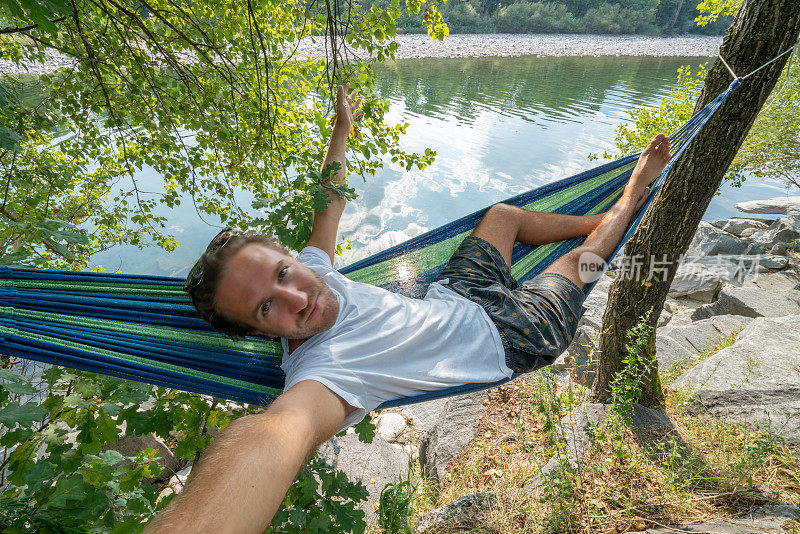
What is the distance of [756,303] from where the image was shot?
162 inches

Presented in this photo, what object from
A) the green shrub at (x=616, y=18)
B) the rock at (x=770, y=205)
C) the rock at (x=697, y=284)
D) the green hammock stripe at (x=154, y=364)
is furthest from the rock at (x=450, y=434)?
the green shrub at (x=616, y=18)

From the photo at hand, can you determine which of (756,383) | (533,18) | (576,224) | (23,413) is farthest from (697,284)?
(533,18)

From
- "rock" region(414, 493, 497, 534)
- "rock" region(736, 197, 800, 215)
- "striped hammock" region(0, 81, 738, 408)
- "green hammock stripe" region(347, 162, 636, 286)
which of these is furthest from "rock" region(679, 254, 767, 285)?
"rock" region(414, 493, 497, 534)

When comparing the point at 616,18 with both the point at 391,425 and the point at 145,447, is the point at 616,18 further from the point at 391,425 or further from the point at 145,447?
the point at 145,447

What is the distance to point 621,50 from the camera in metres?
28.0

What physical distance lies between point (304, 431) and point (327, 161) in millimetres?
1137

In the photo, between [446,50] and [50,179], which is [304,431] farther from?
[446,50]

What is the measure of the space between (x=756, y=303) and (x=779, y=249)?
122 inches

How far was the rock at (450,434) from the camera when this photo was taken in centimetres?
250

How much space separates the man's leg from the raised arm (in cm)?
73

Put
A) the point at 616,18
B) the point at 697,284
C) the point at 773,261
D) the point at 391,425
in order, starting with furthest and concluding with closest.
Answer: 1. the point at 616,18
2. the point at 773,261
3. the point at 697,284
4. the point at 391,425

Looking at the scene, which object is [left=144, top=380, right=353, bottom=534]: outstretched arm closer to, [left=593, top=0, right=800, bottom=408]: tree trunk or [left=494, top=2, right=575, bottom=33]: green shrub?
[left=593, top=0, right=800, bottom=408]: tree trunk

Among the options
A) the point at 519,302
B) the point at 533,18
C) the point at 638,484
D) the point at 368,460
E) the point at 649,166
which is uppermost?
the point at 533,18

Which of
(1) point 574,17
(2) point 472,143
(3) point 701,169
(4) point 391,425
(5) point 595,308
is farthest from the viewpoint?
(1) point 574,17
